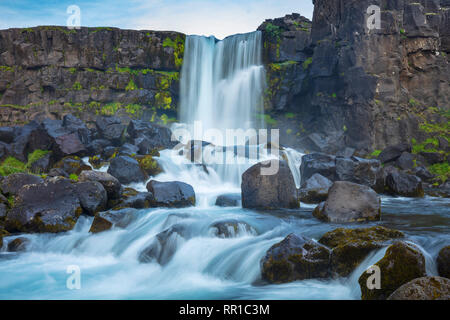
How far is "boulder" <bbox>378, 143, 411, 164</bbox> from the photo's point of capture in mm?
18844

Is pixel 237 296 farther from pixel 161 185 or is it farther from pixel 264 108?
pixel 264 108

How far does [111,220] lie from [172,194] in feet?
8.73

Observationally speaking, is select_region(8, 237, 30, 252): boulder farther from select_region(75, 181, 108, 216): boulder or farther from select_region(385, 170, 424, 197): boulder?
select_region(385, 170, 424, 197): boulder

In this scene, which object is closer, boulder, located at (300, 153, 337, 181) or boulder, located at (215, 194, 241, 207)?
boulder, located at (215, 194, 241, 207)

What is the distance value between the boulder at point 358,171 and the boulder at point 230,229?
25.5 feet

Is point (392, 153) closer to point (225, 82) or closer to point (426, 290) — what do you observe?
point (225, 82)

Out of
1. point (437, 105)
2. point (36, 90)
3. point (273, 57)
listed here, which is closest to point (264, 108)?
point (273, 57)

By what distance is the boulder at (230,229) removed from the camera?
314 inches

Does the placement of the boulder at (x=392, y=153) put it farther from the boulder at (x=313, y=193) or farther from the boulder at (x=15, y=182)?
the boulder at (x=15, y=182)

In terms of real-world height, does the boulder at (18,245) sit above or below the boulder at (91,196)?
below

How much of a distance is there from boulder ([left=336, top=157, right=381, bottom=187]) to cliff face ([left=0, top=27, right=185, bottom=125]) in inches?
657

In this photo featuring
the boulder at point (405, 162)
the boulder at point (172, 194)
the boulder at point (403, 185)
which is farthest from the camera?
the boulder at point (405, 162)

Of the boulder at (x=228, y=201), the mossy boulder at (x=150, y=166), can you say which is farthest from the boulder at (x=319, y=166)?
the mossy boulder at (x=150, y=166)

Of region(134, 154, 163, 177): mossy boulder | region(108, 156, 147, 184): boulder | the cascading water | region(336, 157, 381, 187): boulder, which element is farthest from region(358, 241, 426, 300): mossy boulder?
region(134, 154, 163, 177): mossy boulder
